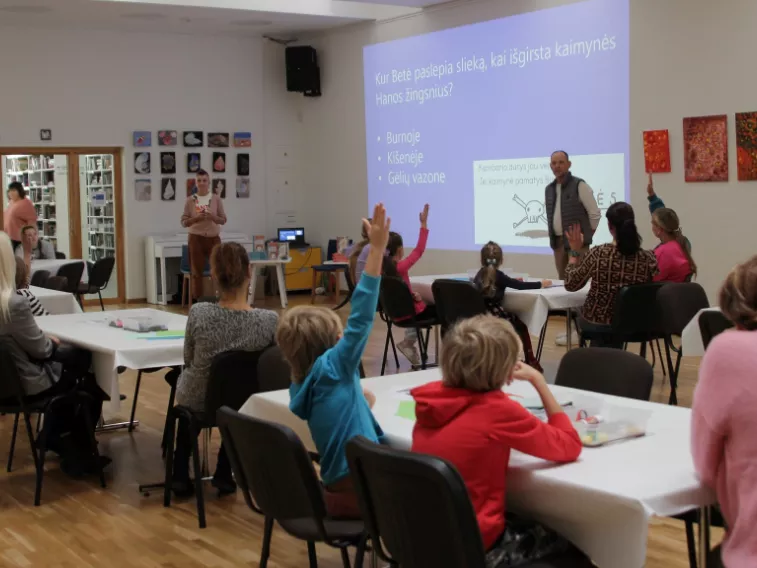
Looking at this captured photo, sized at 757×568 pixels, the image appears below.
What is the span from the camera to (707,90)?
8.80m

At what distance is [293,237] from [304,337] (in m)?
11.3

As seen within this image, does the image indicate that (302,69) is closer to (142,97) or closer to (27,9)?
(142,97)

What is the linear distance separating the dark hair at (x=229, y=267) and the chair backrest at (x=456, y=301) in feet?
7.88

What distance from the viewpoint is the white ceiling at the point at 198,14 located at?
455 inches

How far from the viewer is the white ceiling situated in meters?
11.6

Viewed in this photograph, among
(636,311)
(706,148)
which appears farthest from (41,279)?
(706,148)

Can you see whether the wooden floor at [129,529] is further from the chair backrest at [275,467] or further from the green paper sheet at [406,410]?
the chair backrest at [275,467]

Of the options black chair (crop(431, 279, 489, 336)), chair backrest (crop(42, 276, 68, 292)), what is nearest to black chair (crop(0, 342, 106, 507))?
black chair (crop(431, 279, 489, 336))

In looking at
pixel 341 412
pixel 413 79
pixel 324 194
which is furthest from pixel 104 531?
pixel 324 194

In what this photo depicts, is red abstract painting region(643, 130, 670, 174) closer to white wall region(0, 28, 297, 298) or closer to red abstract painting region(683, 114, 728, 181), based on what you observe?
red abstract painting region(683, 114, 728, 181)

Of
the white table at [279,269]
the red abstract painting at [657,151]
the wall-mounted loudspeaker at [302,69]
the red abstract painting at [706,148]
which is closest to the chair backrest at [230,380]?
the red abstract painting at [706,148]

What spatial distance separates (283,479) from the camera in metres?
2.80

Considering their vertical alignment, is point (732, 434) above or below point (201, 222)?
below

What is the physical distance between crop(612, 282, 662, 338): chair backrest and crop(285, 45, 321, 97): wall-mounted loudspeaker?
28.3 ft
